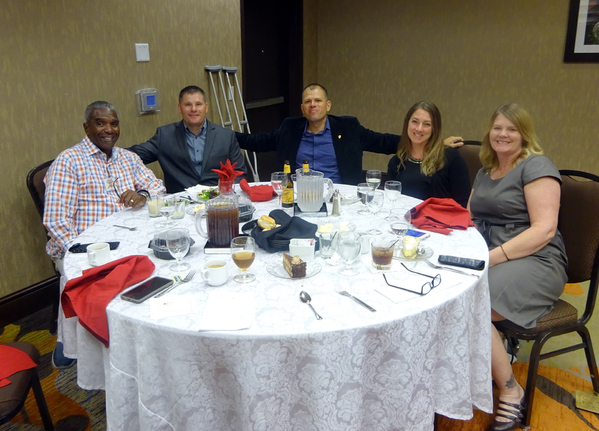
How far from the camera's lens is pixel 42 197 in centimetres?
238

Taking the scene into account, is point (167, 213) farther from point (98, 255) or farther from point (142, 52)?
point (142, 52)

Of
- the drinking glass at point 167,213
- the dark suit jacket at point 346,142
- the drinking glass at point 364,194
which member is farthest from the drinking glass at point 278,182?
the dark suit jacket at point 346,142

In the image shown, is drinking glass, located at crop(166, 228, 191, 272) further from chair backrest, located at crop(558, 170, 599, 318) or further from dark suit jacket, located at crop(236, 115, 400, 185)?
dark suit jacket, located at crop(236, 115, 400, 185)

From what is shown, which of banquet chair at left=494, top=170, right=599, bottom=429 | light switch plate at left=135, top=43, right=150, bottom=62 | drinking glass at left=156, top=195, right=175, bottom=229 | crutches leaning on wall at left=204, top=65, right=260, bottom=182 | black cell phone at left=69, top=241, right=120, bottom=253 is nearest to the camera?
black cell phone at left=69, top=241, right=120, bottom=253

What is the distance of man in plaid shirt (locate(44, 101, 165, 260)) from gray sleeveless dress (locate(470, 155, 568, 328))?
157 cm

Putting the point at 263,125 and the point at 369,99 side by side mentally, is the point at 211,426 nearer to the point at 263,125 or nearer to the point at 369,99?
the point at 263,125

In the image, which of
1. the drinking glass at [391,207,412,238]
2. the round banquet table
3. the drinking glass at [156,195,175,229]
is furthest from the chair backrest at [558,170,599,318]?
the drinking glass at [156,195,175,229]

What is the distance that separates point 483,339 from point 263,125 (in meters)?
3.77

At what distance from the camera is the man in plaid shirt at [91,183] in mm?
2260

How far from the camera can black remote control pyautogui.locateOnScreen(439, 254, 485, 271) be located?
1.52 meters

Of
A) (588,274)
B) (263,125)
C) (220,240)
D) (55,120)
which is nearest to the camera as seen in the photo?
(220,240)

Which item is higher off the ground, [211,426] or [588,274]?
[588,274]

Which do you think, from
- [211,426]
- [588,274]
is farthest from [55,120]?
[588,274]

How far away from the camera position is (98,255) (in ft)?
5.13
